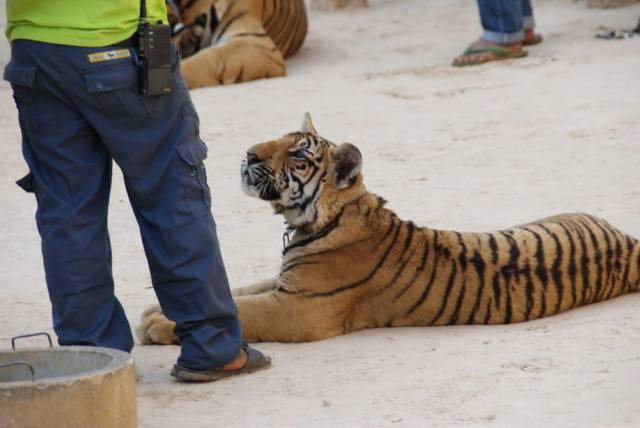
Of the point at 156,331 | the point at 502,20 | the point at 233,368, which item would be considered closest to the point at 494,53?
the point at 502,20

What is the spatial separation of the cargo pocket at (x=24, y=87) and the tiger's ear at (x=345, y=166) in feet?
4.50

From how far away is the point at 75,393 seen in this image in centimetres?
337

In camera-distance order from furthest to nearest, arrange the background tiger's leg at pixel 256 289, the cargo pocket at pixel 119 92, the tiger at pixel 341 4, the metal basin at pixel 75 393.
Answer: the tiger at pixel 341 4, the background tiger's leg at pixel 256 289, the cargo pocket at pixel 119 92, the metal basin at pixel 75 393

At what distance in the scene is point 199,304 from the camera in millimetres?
4332

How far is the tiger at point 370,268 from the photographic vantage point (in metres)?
5.12

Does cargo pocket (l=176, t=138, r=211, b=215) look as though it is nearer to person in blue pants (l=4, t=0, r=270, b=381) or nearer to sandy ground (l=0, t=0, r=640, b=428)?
person in blue pants (l=4, t=0, r=270, b=381)

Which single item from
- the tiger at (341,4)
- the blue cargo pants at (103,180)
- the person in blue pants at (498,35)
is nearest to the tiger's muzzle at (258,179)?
the blue cargo pants at (103,180)

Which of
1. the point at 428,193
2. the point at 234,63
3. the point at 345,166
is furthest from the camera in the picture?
the point at 234,63

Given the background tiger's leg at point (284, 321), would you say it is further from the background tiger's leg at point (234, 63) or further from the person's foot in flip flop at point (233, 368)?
the background tiger's leg at point (234, 63)

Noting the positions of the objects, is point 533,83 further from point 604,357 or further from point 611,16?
point 604,357

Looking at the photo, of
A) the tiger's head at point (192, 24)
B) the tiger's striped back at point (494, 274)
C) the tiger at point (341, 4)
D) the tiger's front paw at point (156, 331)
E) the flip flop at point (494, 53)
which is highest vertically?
the tiger's head at point (192, 24)

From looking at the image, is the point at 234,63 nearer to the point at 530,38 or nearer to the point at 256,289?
the point at 530,38

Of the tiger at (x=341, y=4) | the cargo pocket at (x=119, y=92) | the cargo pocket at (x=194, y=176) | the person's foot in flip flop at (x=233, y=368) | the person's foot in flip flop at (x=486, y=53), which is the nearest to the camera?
the cargo pocket at (x=119, y=92)

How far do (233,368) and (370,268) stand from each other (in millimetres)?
871
